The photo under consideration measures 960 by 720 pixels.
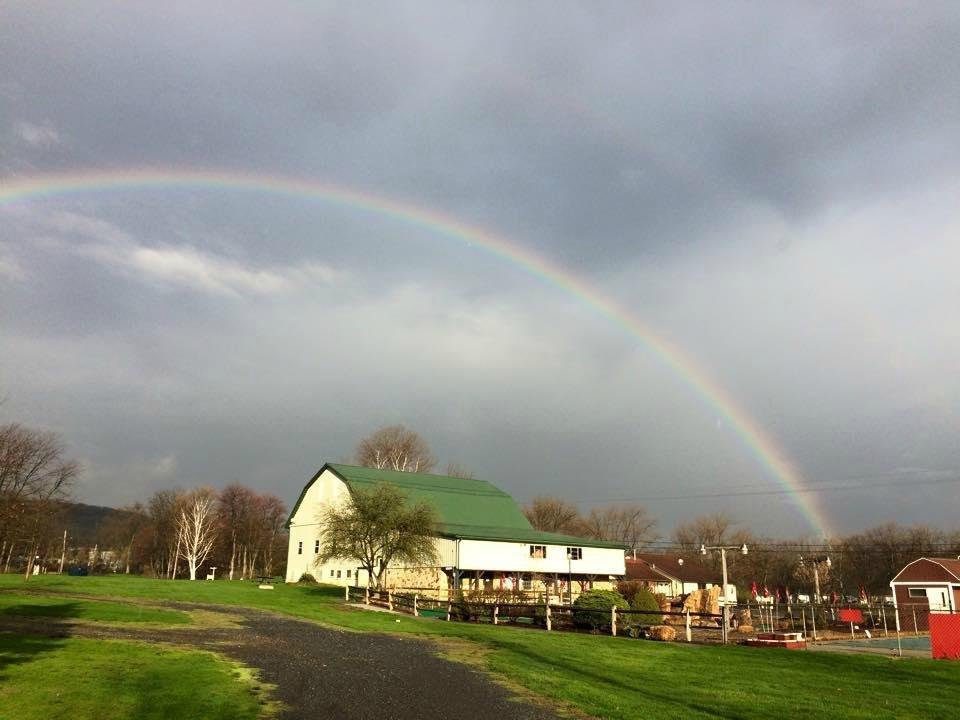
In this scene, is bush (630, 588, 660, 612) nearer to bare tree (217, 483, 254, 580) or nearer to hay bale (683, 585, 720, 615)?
hay bale (683, 585, 720, 615)

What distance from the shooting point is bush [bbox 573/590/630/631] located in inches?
1076

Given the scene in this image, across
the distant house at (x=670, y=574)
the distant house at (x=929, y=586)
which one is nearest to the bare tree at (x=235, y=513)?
the distant house at (x=670, y=574)

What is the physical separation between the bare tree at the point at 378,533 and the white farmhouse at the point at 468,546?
465 cm

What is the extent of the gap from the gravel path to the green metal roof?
29.3m

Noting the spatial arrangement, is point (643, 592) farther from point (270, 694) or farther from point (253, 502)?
point (253, 502)

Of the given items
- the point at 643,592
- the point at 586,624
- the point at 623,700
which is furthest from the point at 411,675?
the point at 643,592

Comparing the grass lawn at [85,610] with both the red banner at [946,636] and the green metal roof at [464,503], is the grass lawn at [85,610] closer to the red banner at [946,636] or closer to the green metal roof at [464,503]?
the red banner at [946,636]

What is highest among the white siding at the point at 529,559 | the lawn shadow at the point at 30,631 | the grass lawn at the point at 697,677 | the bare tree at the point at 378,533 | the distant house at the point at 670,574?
the bare tree at the point at 378,533

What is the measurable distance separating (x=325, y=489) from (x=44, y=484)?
2330 cm

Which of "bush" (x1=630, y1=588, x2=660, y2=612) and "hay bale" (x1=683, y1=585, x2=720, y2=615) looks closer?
"bush" (x1=630, y1=588, x2=660, y2=612)

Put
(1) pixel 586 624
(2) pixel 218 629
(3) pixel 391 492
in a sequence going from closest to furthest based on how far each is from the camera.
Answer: (2) pixel 218 629
(1) pixel 586 624
(3) pixel 391 492

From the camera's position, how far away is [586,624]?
27844mm

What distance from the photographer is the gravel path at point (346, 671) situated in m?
10.4

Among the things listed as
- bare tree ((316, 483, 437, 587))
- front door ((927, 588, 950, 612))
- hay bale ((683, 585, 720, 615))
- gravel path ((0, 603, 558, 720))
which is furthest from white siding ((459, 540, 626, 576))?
gravel path ((0, 603, 558, 720))
